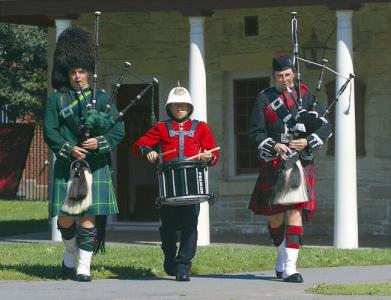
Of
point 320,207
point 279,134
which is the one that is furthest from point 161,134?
point 320,207

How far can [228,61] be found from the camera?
20.7 m

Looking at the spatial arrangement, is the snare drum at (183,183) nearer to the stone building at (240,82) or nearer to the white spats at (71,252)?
the white spats at (71,252)

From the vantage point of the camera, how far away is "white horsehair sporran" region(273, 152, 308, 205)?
39.1 feet

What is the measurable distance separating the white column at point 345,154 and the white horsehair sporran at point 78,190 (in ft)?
20.4

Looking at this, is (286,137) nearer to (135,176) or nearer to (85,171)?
(85,171)

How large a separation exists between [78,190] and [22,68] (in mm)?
24392

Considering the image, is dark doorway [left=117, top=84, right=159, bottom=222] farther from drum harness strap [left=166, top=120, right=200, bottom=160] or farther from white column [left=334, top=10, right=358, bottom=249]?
drum harness strap [left=166, top=120, right=200, bottom=160]

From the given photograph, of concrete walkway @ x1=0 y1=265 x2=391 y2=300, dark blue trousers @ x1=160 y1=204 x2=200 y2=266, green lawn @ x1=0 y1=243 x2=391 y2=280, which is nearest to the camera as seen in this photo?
concrete walkway @ x1=0 y1=265 x2=391 y2=300

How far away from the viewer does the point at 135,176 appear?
2255 centimetres

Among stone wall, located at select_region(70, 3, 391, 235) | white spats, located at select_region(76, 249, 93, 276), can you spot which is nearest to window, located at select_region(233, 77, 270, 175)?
stone wall, located at select_region(70, 3, 391, 235)

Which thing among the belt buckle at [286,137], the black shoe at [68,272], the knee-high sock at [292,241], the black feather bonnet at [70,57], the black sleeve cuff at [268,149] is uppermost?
the black feather bonnet at [70,57]

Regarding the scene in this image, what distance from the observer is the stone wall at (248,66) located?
19.3m

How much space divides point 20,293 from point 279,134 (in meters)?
2.72

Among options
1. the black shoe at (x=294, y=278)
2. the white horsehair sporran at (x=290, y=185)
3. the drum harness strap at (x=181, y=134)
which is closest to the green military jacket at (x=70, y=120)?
the drum harness strap at (x=181, y=134)
